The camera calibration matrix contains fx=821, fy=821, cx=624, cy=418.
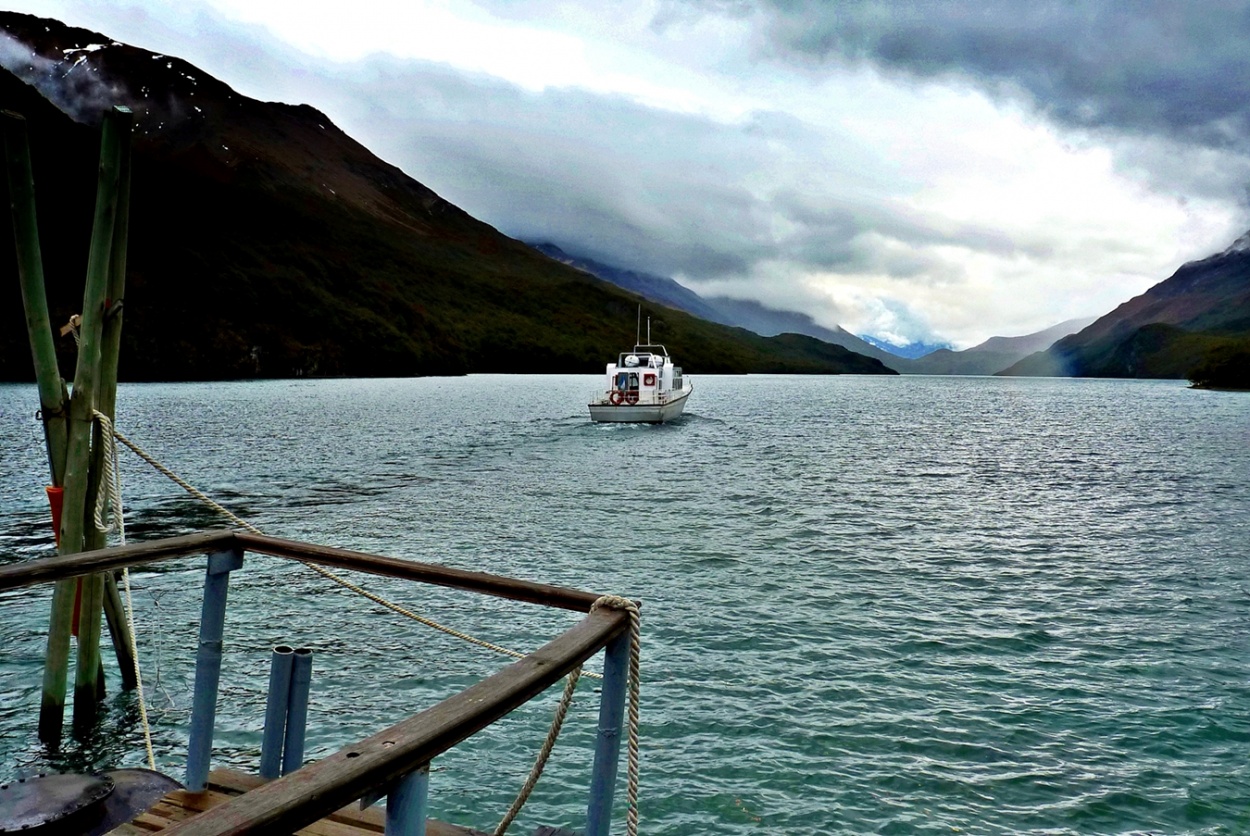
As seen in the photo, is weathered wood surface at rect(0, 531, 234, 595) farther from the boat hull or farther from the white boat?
the boat hull

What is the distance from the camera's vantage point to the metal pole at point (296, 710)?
551 centimetres

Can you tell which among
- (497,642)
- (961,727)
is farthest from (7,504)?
(961,727)

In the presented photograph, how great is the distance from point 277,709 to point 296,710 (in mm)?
159

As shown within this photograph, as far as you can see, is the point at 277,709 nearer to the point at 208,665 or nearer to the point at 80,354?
the point at 208,665

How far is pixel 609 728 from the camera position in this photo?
14.4 ft

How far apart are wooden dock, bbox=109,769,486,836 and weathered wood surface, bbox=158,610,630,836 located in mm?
2123

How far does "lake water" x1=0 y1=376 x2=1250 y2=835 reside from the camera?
10391 mm

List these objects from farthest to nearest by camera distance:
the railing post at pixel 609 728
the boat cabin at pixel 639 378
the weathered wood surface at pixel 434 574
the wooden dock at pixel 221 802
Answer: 1. the boat cabin at pixel 639 378
2. the wooden dock at pixel 221 802
3. the weathered wood surface at pixel 434 574
4. the railing post at pixel 609 728

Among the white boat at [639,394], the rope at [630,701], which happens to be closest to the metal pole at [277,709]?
the rope at [630,701]

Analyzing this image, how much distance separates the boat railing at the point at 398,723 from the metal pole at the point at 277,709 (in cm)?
65

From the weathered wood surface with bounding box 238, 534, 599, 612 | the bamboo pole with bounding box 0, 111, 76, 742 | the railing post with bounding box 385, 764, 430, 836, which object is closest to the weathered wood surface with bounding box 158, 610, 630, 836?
the railing post with bounding box 385, 764, 430, 836

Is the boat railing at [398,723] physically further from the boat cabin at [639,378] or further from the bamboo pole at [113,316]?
the boat cabin at [639,378]

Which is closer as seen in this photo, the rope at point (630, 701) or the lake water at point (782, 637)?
the rope at point (630, 701)

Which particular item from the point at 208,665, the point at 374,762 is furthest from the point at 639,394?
the point at 374,762
